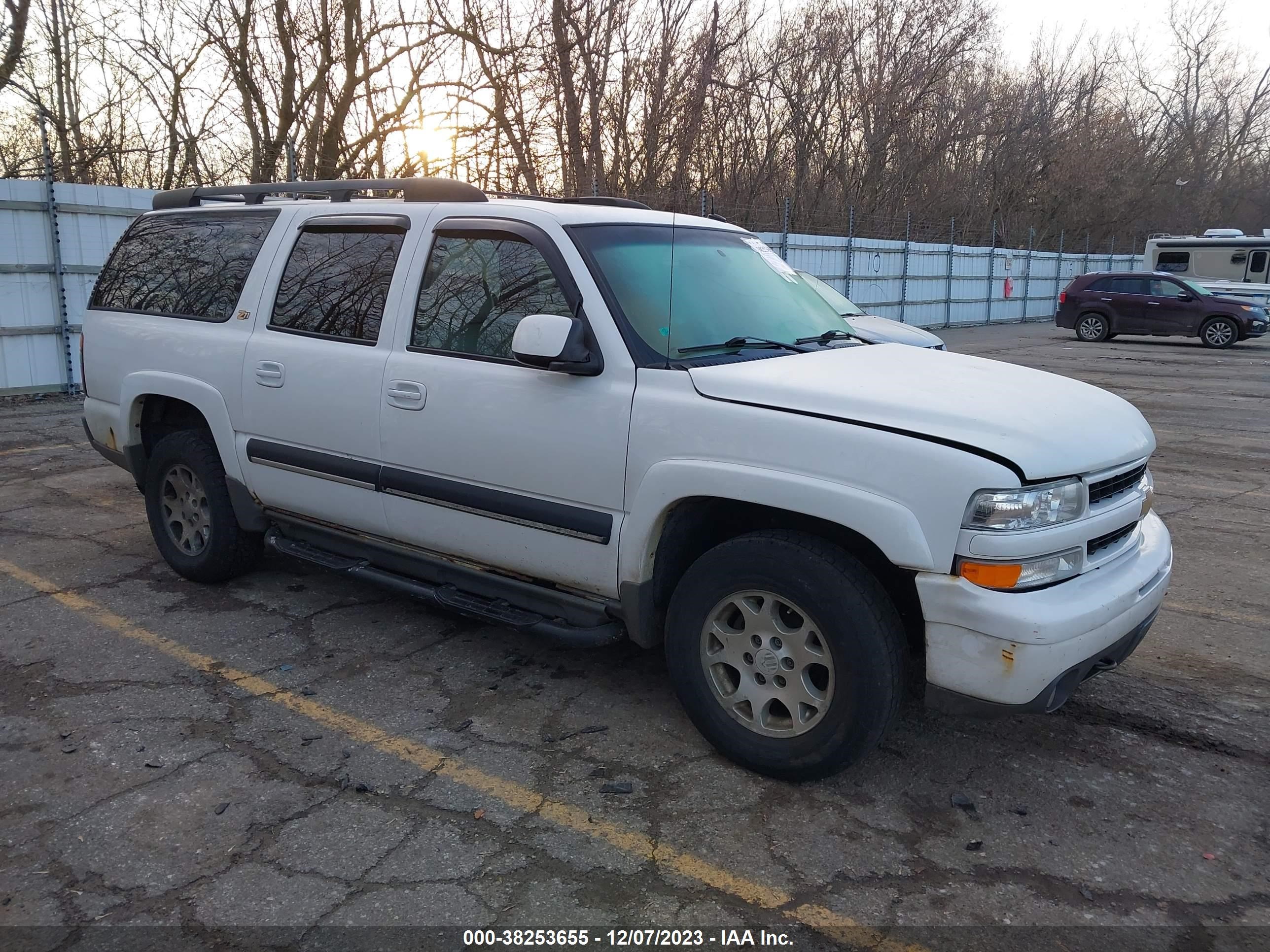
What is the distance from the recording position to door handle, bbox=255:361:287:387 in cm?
446

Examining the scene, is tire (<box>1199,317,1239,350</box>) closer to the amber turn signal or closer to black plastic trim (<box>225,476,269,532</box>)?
the amber turn signal

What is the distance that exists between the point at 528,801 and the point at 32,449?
7.48 metres

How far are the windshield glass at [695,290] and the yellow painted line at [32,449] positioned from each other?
6958 millimetres

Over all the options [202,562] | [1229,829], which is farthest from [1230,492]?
[202,562]

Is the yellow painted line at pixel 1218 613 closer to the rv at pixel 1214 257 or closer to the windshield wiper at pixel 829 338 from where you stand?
the windshield wiper at pixel 829 338

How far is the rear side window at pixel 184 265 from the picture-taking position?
486cm

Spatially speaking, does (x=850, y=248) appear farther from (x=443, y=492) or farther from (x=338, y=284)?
(x=443, y=492)

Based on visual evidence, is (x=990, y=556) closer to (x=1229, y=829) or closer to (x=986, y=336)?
(x=1229, y=829)

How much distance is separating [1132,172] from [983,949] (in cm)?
4725

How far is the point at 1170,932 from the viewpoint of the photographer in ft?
8.54

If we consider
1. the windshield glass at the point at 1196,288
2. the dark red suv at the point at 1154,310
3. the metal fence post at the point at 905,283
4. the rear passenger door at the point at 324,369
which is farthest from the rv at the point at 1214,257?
the rear passenger door at the point at 324,369

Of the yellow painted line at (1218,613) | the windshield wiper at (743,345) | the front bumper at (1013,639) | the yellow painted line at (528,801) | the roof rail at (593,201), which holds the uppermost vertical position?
the roof rail at (593,201)

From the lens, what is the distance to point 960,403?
3121mm

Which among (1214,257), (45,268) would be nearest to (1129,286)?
(1214,257)
